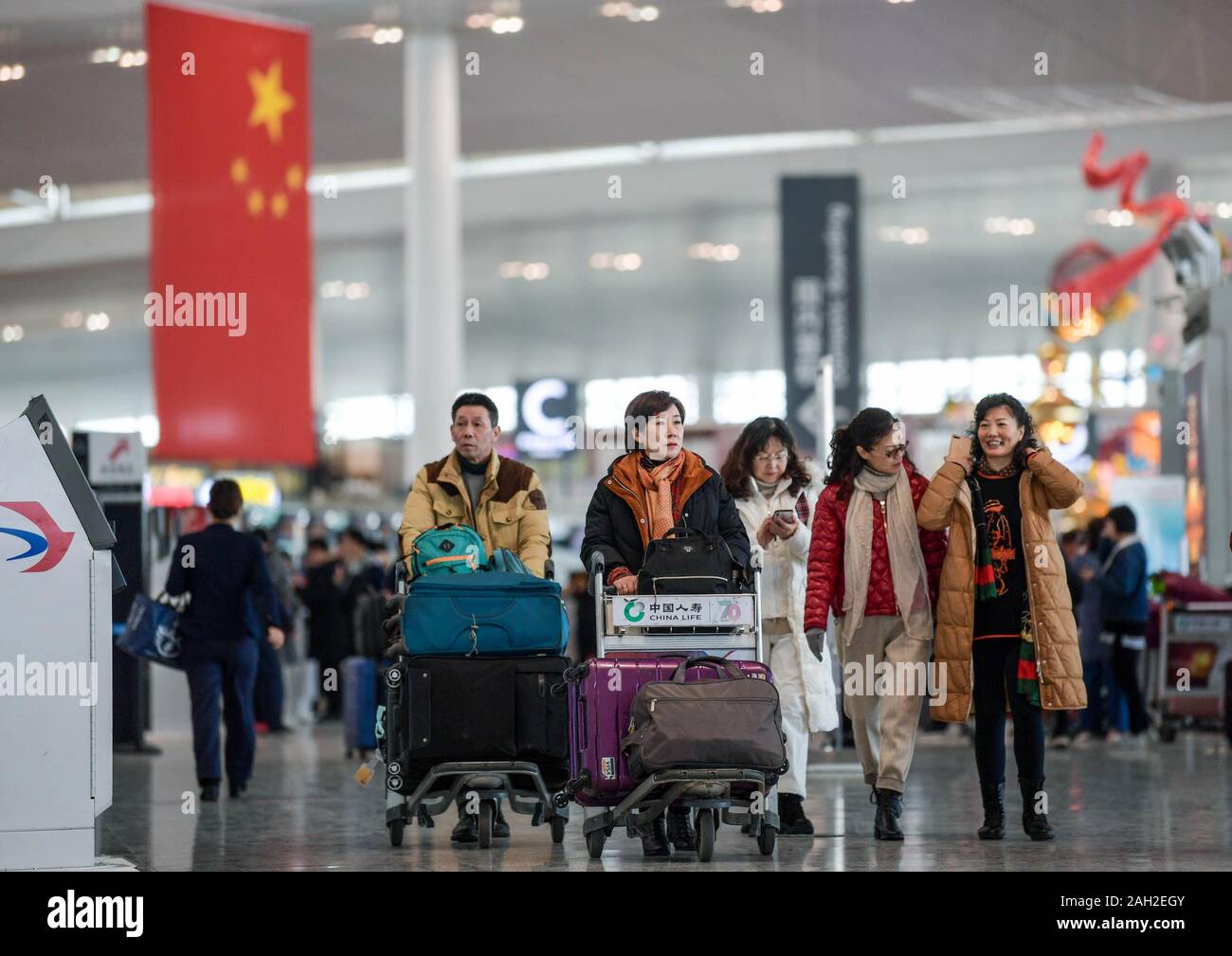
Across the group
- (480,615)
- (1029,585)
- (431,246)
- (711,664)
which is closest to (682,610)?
(711,664)

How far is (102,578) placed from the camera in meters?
5.79

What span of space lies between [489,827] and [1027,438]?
2543mm

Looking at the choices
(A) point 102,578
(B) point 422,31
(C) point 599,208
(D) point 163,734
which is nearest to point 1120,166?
(B) point 422,31

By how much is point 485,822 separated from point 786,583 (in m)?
1.54

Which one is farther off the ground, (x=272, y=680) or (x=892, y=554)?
(x=892, y=554)

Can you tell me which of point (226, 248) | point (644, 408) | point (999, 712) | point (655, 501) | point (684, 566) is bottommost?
point (999, 712)

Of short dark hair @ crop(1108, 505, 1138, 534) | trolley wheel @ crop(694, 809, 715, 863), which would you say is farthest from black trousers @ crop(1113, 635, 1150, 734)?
trolley wheel @ crop(694, 809, 715, 863)

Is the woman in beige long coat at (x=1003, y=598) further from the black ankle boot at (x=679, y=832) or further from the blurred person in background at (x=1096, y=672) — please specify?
the blurred person in background at (x=1096, y=672)

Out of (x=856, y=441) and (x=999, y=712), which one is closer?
(x=999, y=712)

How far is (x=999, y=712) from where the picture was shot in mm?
6555

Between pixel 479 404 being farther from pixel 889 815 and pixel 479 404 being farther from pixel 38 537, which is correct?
pixel 889 815

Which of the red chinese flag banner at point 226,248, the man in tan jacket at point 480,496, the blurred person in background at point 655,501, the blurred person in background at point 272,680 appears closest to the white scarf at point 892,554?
the blurred person in background at point 655,501

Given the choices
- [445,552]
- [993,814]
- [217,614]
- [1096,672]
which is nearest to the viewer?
[445,552]
